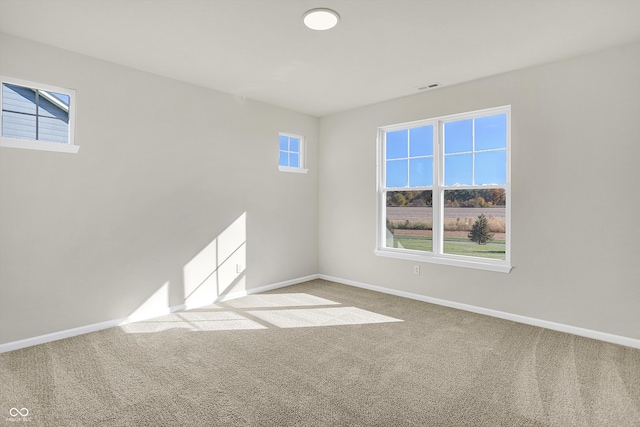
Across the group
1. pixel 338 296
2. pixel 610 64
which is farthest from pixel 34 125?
pixel 610 64

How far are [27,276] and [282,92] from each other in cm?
333

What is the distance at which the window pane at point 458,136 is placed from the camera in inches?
162

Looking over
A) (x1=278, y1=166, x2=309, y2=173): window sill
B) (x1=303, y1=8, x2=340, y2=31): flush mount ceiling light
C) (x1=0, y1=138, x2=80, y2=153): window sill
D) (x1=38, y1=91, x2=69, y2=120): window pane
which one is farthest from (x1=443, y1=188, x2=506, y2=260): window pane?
(x1=38, y1=91, x2=69, y2=120): window pane

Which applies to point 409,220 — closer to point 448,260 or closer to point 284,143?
point 448,260

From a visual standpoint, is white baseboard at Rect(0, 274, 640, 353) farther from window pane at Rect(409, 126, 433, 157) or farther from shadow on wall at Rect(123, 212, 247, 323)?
window pane at Rect(409, 126, 433, 157)

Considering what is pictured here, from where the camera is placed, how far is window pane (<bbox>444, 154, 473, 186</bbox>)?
4.10 m

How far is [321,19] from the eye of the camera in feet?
8.40

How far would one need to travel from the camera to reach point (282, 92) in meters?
4.36

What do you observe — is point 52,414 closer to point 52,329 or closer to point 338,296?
point 52,329

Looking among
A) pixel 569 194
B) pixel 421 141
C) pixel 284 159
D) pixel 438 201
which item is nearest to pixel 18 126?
pixel 284 159

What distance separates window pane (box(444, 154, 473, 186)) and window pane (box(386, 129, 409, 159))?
64cm

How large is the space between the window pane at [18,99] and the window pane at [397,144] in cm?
412

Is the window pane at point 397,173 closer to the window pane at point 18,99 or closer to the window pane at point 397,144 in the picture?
the window pane at point 397,144

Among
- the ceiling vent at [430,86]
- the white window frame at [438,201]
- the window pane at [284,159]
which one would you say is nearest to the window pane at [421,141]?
the white window frame at [438,201]
